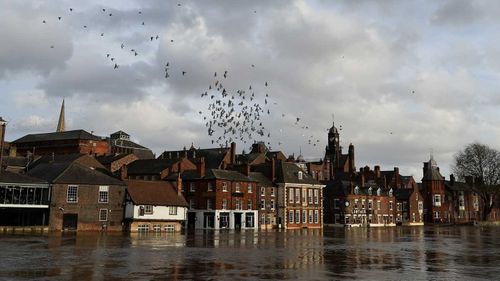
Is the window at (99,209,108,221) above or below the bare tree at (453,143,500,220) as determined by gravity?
below

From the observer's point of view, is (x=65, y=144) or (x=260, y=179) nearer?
(x=260, y=179)

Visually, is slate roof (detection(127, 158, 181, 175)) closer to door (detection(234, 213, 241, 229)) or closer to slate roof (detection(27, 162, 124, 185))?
door (detection(234, 213, 241, 229))

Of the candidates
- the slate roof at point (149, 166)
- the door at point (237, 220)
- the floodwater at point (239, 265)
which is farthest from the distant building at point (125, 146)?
the floodwater at point (239, 265)

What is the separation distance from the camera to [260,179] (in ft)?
296

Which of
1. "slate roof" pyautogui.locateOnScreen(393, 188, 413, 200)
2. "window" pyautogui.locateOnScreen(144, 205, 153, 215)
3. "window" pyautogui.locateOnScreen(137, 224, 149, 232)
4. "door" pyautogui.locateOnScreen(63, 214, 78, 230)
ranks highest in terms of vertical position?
"slate roof" pyautogui.locateOnScreen(393, 188, 413, 200)

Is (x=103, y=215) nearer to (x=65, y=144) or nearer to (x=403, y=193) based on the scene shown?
(x=65, y=144)

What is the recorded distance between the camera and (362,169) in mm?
118500

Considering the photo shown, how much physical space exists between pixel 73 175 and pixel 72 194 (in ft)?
8.72

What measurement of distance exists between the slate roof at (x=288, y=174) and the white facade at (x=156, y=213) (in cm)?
2306

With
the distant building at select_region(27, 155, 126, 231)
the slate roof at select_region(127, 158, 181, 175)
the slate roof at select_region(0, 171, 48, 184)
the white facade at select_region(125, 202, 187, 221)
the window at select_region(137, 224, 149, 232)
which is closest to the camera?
the slate roof at select_region(0, 171, 48, 184)

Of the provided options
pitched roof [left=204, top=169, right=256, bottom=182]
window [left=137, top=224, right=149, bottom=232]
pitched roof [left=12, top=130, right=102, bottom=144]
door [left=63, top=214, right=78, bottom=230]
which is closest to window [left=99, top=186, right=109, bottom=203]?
door [left=63, top=214, right=78, bottom=230]

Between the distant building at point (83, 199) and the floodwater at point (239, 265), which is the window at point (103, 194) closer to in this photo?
the distant building at point (83, 199)

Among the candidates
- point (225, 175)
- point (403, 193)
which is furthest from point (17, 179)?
point (403, 193)

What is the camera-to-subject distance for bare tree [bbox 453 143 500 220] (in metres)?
108
